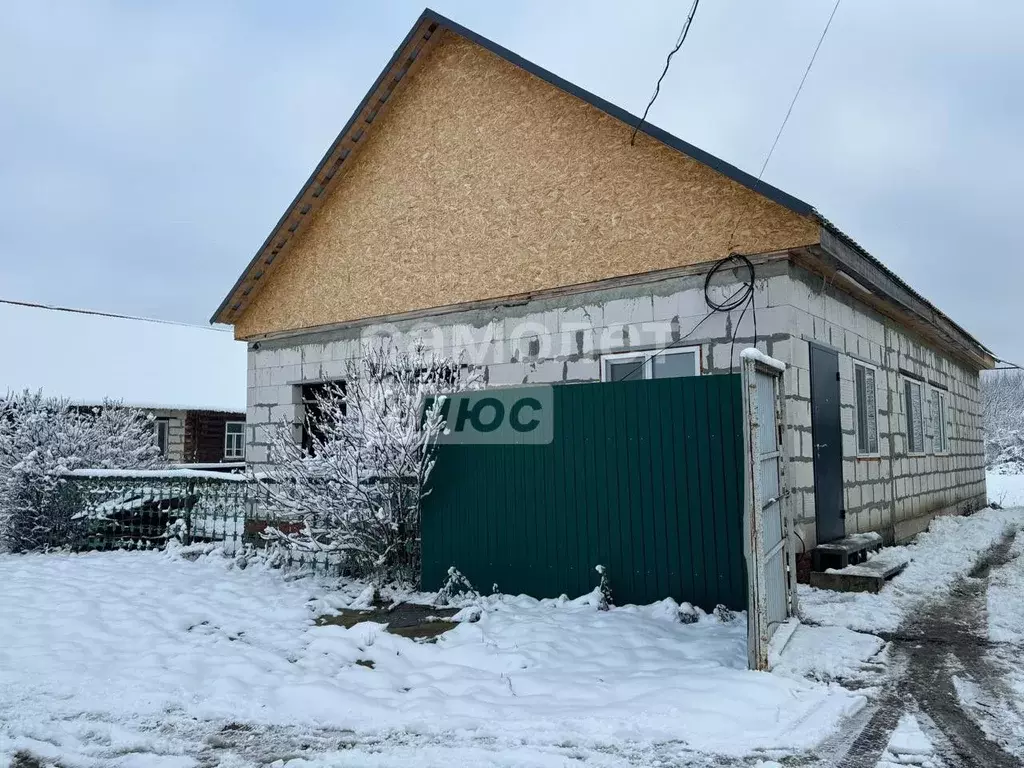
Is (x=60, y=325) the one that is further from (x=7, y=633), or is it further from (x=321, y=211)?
(x=7, y=633)

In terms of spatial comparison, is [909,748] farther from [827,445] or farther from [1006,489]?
[1006,489]

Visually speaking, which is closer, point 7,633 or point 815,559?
point 7,633

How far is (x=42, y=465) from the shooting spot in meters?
12.4

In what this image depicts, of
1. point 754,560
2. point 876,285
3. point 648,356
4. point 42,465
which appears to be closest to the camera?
point 754,560

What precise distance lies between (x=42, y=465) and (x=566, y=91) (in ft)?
33.0

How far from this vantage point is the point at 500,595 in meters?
7.68

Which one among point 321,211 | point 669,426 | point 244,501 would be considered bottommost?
point 244,501

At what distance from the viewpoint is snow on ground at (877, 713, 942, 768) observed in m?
3.93

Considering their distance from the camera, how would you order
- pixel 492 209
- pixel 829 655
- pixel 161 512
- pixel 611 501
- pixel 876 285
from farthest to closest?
pixel 161 512 < pixel 492 209 < pixel 876 285 < pixel 611 501 < pixel 829 655

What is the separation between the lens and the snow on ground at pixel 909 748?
3.93 meters

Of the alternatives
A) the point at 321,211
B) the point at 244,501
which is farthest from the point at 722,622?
the point at 321,211

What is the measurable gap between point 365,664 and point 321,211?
854 cm

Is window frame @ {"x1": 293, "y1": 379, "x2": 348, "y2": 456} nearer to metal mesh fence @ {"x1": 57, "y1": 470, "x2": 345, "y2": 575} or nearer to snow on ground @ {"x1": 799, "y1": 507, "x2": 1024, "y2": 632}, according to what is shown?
metal mesh fence @ {"x1": 57, "y1": 470, "x2": 345, "y2": 575}

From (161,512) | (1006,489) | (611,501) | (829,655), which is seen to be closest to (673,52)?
(611,501)
